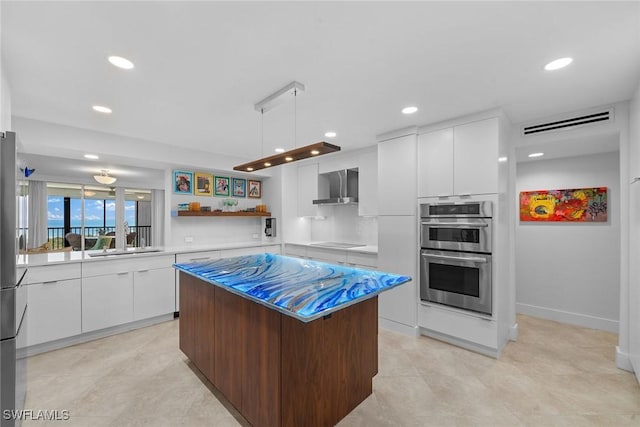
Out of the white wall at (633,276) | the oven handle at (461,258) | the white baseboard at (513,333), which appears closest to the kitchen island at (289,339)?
the oven handle at (461,258)

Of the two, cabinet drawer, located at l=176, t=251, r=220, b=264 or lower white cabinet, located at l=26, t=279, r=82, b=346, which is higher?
cabinet drawer, located at l=176, t=251, r=220, b=264

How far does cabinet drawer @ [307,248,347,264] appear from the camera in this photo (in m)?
4.17

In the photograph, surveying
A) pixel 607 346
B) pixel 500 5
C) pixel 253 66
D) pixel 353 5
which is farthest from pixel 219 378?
pixel 607 346

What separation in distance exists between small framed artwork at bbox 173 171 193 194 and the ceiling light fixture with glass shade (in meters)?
0.81

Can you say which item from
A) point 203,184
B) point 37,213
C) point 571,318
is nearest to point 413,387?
point 571,318

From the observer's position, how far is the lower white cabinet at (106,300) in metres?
3.17

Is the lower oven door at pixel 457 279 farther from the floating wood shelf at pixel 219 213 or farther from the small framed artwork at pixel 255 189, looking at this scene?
the small framed artwork at pixel 255 189

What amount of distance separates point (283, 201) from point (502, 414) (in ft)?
13.6

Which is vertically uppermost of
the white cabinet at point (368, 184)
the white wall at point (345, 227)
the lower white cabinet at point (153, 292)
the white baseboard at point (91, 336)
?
the white cabinet at point (368, 184)

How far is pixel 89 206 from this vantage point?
4.08 meters

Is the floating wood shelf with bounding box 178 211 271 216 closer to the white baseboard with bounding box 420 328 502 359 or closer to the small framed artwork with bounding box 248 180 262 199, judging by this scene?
the small framed artwork with bounding box 248 180 262 199

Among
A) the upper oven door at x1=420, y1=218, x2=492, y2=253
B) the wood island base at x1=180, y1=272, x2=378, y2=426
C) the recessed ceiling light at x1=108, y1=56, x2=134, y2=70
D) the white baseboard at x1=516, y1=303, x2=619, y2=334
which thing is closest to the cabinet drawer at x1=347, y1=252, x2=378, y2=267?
the upper oven door at x1=420, y1=218, x2=492, y2=253

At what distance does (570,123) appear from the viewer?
9.20 feet

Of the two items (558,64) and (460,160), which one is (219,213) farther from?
(558,64)
